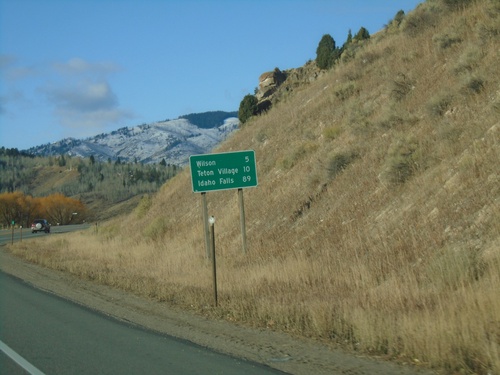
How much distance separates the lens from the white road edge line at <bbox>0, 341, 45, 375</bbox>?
320 inches

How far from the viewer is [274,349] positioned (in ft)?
29.5

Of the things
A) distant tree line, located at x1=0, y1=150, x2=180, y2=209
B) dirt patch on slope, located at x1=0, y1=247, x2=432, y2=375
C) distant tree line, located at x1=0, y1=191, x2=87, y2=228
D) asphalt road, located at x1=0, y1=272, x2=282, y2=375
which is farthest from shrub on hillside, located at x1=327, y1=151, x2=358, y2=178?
distant tree line, located at x1=0, y1=150, x2=180, y2=209

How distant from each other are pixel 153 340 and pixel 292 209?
486 inches

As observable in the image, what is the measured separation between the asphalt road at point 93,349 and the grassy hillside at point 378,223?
1.79 m

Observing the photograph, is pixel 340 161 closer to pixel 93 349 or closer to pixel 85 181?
pixel 93 349

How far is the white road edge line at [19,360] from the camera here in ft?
26.7

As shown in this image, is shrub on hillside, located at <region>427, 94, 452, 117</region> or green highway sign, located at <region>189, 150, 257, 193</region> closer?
shrub on hillside, located at <region>427, 94, 452, 117</region>

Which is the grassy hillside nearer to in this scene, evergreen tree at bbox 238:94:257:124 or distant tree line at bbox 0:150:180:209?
evergreen tree at bbox 238:94:257:124

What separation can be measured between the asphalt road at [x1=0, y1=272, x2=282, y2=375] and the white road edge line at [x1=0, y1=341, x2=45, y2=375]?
0.01m

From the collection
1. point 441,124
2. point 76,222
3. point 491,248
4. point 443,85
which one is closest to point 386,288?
point 491,248

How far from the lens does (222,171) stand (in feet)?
69.8

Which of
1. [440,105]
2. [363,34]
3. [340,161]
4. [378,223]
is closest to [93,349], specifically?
[378,223]

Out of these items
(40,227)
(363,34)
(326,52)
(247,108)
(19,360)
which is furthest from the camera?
(40,227)

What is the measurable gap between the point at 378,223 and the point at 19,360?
31.7 ft
